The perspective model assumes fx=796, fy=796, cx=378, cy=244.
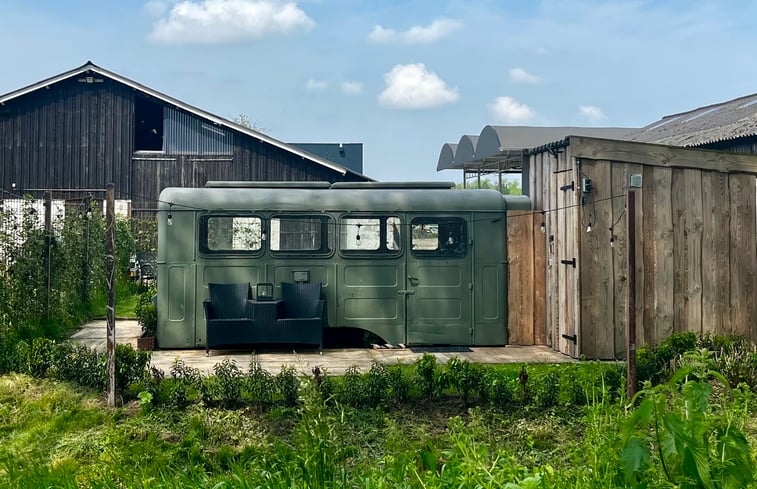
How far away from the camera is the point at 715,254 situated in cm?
1050

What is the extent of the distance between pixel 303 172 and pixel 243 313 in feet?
39.2

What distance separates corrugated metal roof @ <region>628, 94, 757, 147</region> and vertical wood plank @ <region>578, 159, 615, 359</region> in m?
7.45

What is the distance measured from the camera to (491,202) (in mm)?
11578

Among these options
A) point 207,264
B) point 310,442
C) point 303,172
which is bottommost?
point 310,442

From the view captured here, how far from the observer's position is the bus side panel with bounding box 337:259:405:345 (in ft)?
37.2

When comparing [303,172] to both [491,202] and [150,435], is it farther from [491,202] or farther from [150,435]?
[150,435]

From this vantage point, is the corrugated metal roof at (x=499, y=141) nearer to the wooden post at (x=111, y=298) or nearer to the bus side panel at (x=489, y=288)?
the bus side panel at (x=489, y=288)

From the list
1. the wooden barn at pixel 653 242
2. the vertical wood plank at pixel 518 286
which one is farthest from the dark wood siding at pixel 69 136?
the wooden barn at pixel 653 242

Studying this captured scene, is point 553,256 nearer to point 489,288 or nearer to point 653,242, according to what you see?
point 489,288

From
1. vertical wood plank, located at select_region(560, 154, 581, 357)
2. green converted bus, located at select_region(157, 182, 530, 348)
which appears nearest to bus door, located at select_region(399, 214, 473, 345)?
green converted bus, located at select_region(157, 182, 530, 348)

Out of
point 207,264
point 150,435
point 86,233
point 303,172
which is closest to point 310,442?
point 150,435

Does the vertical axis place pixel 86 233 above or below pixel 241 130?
below

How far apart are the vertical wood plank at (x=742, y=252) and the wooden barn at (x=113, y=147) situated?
43.7 ft

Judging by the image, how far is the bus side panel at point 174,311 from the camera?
36.3ft
